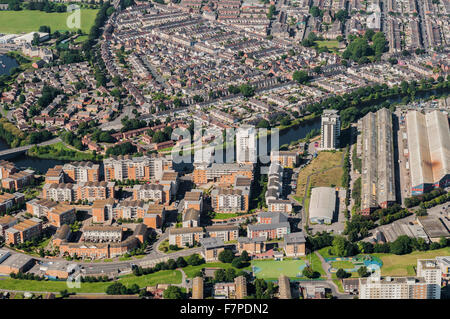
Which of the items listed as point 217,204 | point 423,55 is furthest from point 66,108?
point 423,55

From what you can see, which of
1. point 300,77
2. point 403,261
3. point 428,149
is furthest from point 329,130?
point 403,261

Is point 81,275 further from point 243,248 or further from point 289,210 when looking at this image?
point 289,210

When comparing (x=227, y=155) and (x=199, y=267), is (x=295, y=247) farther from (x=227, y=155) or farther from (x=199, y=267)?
(x=227, y=155)

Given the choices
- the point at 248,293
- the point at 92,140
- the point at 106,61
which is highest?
the point at 106,61

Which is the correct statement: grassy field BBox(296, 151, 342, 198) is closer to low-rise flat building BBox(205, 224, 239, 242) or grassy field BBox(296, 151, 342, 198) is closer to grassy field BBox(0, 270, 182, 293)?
A: low-rise flat building BBox(205, 224, 239, 242)

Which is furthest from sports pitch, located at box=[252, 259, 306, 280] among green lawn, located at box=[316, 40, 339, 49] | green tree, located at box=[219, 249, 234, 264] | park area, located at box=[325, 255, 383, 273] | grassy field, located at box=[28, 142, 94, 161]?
green lawn, located at box=[316, 40, 339, 49]

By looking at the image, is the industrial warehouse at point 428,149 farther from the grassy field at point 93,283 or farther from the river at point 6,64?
the river at point 6,64
